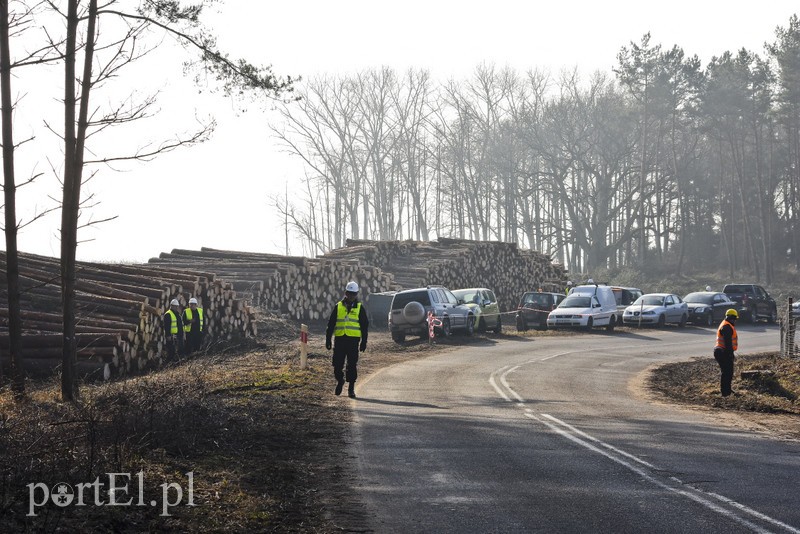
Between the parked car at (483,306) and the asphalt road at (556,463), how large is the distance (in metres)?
18.2

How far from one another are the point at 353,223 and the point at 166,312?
68.0 metres

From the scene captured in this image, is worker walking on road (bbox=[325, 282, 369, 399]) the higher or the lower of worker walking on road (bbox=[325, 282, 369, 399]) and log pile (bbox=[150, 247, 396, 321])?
the lower

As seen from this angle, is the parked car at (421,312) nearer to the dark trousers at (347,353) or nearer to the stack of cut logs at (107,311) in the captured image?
the stack of cut logs at (107,311)

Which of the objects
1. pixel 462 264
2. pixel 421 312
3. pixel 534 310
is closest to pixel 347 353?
pixel 421 312

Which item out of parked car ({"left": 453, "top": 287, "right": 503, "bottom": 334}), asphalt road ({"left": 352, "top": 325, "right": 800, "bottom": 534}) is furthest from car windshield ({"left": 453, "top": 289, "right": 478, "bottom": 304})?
asphalt road ({"left": 352, "top": 325, "right": 800, "bottom": 534})

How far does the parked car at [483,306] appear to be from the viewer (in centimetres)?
3991

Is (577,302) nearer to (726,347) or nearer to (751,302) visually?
(751,302)

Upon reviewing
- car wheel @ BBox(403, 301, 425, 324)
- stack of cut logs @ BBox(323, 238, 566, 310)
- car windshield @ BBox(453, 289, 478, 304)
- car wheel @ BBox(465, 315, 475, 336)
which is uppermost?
stack of cut logs @ BBox(323, 238, 566, 310)

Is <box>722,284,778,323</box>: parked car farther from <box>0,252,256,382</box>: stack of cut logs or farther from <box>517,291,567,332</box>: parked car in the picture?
<box>0,252,256,382</box>: stack of cut logs

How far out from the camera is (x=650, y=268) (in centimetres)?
8594

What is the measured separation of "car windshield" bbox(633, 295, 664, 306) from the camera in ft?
151

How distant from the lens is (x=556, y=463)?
1089 cm

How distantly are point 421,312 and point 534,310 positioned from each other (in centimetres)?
999

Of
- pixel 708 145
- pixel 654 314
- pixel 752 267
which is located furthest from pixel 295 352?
pixel 708 145
